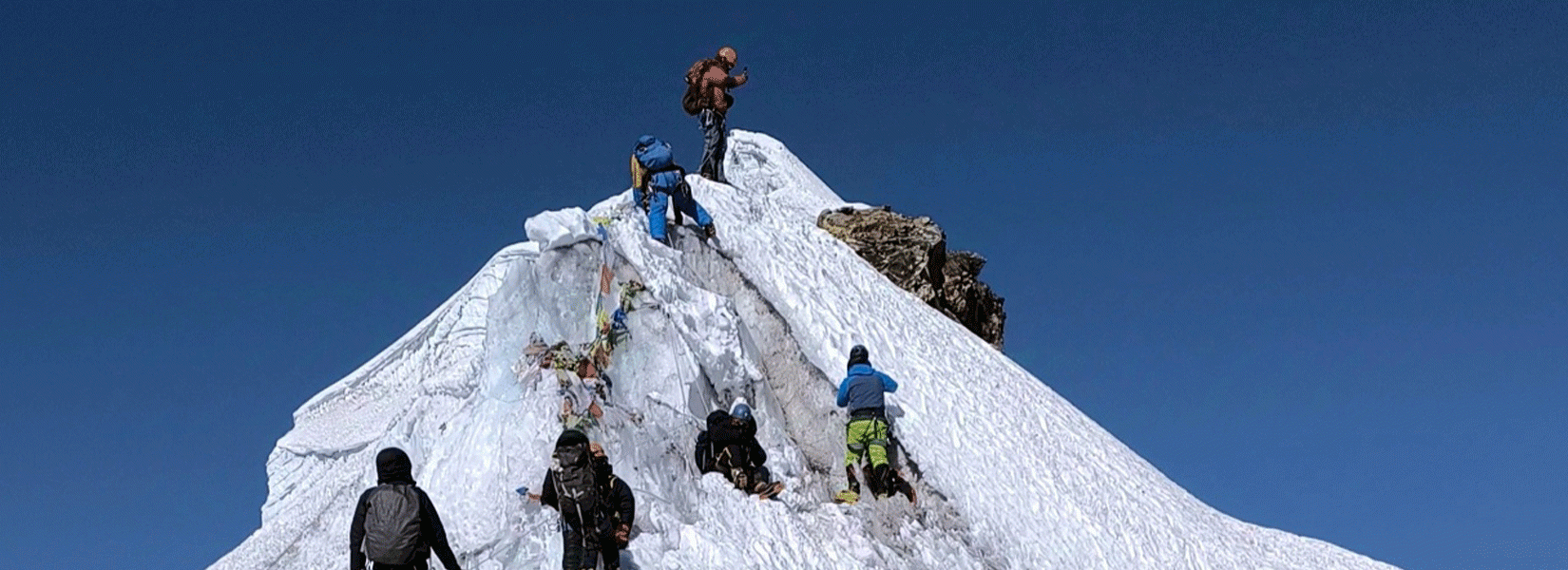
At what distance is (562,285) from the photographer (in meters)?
18.6

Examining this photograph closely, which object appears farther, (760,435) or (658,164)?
(658,164)

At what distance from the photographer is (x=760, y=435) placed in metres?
18.5

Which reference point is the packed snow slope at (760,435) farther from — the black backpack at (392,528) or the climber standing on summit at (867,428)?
the black backpack at (392,528)

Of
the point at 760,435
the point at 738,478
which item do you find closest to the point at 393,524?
the point at 738,478

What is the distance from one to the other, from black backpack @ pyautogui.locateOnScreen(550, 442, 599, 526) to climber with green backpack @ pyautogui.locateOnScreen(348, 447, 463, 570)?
1.84 m

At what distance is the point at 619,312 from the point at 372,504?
8013mm

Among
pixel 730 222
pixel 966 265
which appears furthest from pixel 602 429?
pixel 966 265

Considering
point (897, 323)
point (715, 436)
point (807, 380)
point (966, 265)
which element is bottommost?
point (715, 436)

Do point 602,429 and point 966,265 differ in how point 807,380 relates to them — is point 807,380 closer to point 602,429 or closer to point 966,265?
point 602,429

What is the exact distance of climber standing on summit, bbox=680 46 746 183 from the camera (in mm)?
25688

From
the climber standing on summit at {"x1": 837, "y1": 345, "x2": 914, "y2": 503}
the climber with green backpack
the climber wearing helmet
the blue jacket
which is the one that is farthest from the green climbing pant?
the climber with green backpack

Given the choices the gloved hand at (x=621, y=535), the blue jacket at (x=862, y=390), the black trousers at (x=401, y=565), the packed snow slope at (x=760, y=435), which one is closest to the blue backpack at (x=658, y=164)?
the packed snow slope at (x=760, y=435)

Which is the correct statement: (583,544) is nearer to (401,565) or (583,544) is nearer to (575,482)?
(575,482)

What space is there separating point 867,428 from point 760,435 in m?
1.50
